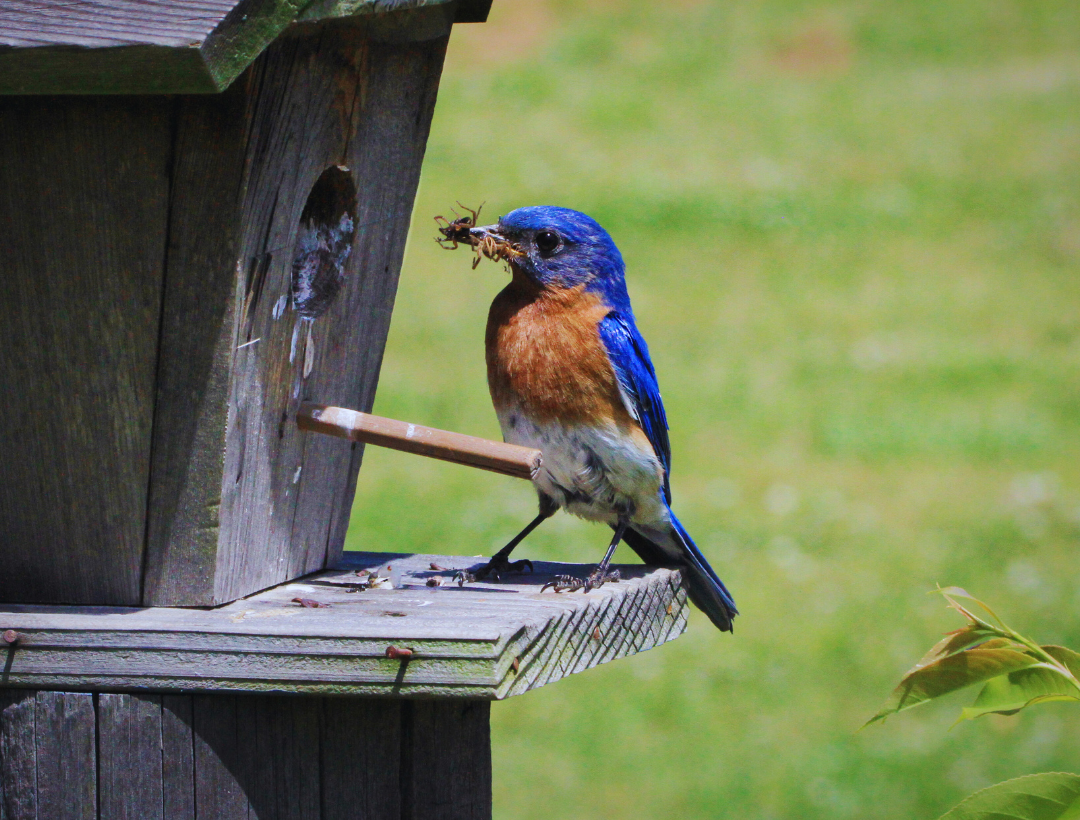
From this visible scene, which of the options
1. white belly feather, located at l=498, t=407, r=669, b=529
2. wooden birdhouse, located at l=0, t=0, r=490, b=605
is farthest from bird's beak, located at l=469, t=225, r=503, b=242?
wooden birdhouse, located at l=0, t=0, r=490, b=605

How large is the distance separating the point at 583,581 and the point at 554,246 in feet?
3.18

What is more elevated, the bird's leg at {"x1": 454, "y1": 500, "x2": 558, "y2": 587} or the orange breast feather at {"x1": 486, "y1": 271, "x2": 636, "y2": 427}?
the orange breast feather at {"x1": 486, "y1": 271, "x2": 636, "y2": 427}

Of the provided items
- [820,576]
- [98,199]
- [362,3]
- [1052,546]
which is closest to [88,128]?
[98,199]

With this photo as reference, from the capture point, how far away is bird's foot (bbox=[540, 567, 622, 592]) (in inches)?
120

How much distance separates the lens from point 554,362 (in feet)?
11.5

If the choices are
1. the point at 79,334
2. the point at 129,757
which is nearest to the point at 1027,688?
the point at 129,757

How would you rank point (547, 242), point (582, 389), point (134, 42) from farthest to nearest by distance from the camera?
point (547, 242) → point (582, 389) → point (134, 42)

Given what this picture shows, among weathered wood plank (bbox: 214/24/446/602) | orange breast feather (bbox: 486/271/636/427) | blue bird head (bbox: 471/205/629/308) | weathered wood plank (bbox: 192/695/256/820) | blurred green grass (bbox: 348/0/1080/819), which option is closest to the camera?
weathered wood plank (bbox: 192/695/256/820)

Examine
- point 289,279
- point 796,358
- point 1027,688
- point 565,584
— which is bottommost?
point 1027,688

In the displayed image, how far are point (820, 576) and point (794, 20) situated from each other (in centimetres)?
1211

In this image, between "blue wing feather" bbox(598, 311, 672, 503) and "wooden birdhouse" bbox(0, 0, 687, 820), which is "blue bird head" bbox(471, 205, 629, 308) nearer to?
"blue wing feather" bbox(598, 311, 672, 503)

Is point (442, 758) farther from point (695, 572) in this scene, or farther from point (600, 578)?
point (695, 572)

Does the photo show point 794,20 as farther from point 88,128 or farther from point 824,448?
point 88,128

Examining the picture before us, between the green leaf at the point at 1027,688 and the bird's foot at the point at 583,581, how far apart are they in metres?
1.31
